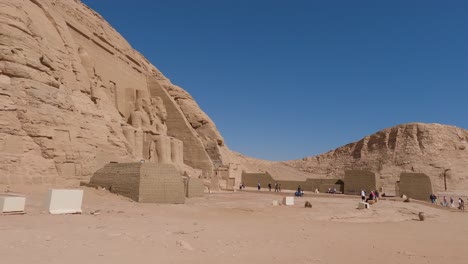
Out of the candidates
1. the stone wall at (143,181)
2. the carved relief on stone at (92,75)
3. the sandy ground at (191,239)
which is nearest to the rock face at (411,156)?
the carved relief on stone at (92,75)

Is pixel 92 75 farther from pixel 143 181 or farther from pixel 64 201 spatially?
pixel 64 201

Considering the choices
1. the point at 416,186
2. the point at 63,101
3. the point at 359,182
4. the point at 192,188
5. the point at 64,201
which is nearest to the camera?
the point at 64,201

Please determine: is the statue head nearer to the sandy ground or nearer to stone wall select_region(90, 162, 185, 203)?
stone wall select_region(90, 162, 185, 203)

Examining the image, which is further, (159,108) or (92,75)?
(159,108)

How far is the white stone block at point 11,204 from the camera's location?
8828mm

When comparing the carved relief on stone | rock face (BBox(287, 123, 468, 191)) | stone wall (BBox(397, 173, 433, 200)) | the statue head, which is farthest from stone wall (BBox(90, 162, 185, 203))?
rock face (BBox(287, 123, 468, 191))

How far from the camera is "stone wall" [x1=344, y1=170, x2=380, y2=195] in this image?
2927cm

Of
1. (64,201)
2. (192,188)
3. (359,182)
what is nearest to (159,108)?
(192,188)

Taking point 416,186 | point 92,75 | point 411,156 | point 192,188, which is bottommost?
point 192,188

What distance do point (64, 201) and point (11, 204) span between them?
→ 4.27 ft

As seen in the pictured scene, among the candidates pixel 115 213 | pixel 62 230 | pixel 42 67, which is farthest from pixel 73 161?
pixel 62 230

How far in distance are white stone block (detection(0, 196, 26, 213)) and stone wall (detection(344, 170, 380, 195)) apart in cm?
2598

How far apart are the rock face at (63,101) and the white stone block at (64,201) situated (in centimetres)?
355

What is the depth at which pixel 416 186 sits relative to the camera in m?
28.3
